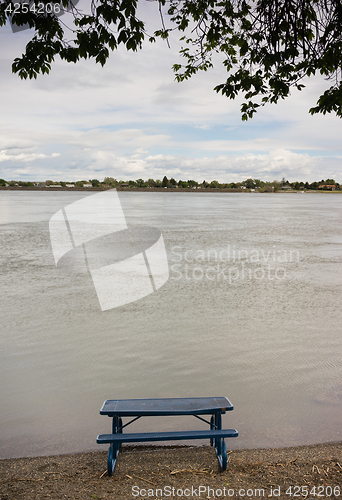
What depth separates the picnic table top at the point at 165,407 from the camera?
3223 mm

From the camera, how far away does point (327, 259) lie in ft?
45.4

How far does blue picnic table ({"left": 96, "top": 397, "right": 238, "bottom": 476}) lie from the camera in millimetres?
3117

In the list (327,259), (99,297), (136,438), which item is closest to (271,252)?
(327,259)

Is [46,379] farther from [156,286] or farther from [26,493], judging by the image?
[156,286]

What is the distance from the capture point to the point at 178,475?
3188 mm

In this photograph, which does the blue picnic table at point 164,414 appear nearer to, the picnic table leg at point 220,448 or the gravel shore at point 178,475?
the picnic table leg at point 220,448

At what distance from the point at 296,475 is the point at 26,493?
222 cm

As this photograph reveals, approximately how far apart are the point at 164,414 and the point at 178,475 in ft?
1.67

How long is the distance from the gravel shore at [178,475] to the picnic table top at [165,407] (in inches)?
19.9
